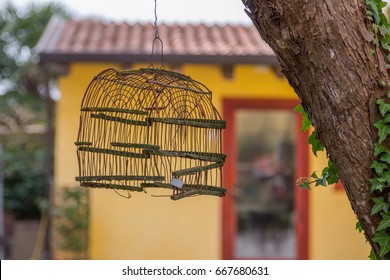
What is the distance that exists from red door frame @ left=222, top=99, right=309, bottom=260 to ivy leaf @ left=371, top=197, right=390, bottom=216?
476 cm

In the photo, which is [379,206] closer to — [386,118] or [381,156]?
[381,156]

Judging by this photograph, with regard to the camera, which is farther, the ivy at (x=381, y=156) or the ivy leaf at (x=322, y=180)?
the ivy leaf at (x=322, y=180)

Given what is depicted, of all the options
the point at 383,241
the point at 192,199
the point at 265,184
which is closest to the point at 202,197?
the point at 192,199

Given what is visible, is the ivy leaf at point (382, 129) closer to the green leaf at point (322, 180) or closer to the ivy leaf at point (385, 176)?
the ivy leaf at point (385, 176)

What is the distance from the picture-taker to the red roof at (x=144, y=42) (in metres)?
6.70

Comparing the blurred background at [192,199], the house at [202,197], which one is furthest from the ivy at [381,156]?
the house at [202,197]

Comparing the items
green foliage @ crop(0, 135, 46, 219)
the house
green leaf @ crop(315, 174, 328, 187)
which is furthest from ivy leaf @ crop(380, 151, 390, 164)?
green foliage @ crop(0, 135, 46, 219)

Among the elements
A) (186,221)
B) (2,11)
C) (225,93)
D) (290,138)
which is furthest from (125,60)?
(2,11)

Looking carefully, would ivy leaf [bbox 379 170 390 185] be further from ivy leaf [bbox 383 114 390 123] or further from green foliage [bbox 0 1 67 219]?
green foliage [bbox 0 1 67 219]

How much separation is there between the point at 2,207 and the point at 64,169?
3.51m

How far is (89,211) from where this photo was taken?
23.4 ft

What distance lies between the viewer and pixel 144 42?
7250mm

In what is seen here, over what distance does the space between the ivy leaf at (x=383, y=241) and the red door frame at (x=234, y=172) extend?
186 inches

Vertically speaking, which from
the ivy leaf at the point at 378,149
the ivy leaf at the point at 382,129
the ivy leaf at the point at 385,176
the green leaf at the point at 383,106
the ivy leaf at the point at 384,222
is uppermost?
the green leaf at the point at 383,106
